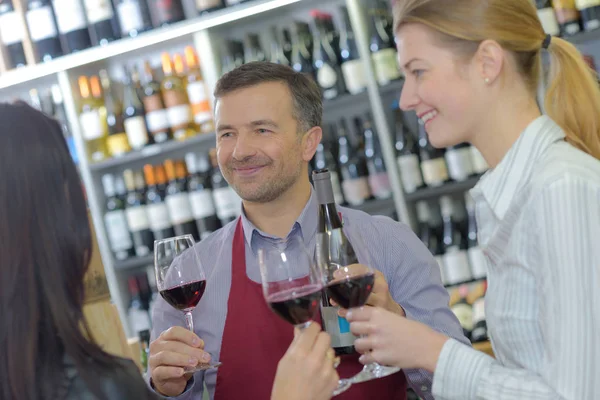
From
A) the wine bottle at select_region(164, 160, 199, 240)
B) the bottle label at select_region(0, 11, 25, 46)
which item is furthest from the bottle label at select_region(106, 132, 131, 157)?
the bottle label at select_region(0, 11, 25, 46)

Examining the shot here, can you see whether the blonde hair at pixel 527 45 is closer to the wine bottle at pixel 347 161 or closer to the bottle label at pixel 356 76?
the bottle label at pixel 356 76

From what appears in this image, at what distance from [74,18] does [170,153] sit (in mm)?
751

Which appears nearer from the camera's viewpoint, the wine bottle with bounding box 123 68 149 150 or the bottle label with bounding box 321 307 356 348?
the bottle label with bounding box 321 307 356 348

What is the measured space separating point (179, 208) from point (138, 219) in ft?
0.71

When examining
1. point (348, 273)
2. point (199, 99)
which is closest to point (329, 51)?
point (199, 99)

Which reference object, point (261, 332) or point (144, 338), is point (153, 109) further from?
point (261, 332)

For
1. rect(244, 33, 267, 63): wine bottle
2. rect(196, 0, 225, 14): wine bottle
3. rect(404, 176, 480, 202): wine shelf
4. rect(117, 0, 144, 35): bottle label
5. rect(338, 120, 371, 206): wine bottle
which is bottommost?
rect(404, 176, 480, 202): wine shelf

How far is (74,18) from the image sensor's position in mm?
3525

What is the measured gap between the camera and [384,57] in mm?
3234

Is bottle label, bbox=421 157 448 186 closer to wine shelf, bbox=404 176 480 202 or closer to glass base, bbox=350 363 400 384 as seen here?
wine shelf, bbox=404 176 480 202

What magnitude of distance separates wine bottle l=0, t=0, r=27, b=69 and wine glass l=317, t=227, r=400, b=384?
8.90ft

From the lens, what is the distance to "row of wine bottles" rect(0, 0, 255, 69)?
342 cm

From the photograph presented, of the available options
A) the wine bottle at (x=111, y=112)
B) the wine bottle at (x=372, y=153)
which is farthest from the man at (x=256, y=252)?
the wine bottle at (x=111, y=112)

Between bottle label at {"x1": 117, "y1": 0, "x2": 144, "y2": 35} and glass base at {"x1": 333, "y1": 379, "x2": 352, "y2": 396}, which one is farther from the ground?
bottle label at {"x1": 117, "y1": 0, "x2": 144, "y2": 35}
